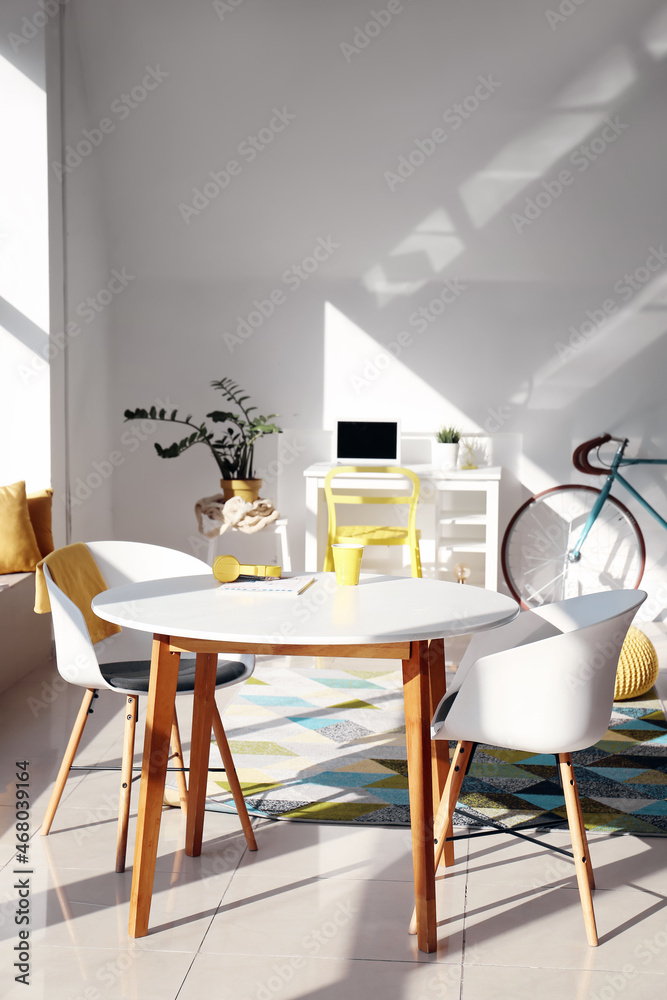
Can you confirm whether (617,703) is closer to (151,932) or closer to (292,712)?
(292,712)

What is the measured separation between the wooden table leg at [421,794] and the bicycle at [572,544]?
129 inches

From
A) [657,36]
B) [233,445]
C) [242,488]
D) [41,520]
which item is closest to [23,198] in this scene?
[41,520]

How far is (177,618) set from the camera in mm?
1906

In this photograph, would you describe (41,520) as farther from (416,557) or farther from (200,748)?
(200,748)

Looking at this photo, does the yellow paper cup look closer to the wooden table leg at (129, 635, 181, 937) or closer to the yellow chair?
the wooden table leg at (129, 635, 181, 937)

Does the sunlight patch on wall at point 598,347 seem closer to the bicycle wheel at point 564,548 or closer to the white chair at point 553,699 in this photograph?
the bicycle wheel at point 564,548

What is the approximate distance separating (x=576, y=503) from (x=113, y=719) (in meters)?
2.88

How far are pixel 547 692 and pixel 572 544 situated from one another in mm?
3369

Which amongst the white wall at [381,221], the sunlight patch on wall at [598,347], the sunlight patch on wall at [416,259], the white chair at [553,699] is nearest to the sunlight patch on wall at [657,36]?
the white wall at [381,221]

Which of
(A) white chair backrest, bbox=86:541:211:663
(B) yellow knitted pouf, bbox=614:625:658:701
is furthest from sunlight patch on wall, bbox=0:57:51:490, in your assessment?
(B) yellow knitted pouf, bbox=614:625:658:701

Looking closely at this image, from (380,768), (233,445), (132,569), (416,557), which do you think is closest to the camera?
(132,569)

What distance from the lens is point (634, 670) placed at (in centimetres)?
352

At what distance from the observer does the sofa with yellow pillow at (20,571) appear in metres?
3.57

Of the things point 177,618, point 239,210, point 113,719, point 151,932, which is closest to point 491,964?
point 151,932
